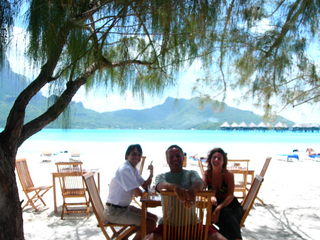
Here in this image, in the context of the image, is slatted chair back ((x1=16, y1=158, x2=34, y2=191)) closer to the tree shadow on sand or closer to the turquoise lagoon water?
the tree shadow on sand

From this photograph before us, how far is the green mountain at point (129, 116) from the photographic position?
2.17 m

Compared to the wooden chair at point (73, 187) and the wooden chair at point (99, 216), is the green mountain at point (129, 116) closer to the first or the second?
the wooden chair at point (99, 216)

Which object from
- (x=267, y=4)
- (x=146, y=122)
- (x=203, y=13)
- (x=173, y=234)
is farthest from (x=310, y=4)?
(x=146, y=122)

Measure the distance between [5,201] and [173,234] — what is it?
114 centimetres

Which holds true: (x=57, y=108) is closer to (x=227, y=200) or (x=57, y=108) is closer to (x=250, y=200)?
(x=227, y=200)

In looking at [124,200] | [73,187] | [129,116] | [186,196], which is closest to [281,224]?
[124,200]

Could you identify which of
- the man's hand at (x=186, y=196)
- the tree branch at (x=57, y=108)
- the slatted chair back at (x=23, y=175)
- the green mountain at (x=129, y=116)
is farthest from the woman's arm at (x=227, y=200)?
the slatted chair back at (x=23, y=175)

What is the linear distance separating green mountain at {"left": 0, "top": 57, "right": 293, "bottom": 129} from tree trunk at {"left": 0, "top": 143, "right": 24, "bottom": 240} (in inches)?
9.4

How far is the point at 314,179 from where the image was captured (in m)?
8.23

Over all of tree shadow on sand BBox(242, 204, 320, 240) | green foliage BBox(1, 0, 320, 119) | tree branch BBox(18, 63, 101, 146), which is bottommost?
tree shadow on sand BBox(242, 204, 320, 240)

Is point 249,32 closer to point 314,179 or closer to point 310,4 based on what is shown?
point 310,4

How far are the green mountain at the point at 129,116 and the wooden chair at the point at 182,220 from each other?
1.00 m

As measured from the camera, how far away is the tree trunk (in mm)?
2418

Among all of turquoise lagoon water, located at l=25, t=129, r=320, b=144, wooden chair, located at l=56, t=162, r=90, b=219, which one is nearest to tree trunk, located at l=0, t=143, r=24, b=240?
wooden chair, located at l=56, t=162, r=90, b=219
